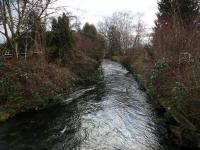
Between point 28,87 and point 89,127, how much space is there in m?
5.93

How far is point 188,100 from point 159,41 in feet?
30.5

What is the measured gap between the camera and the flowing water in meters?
9.92

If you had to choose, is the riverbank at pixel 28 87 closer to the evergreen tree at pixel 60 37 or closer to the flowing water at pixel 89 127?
the flowing water at pixel 89 127

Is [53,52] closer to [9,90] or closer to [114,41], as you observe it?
[9,90]

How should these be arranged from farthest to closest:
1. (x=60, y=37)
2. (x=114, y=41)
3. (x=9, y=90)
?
(x=114, y=41), (x=60, y=37), (x=9, y=90)

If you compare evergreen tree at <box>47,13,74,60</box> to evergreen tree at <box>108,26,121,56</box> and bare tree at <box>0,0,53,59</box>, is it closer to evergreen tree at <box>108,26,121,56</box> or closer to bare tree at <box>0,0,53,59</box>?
bare tree at <box>0,0,53,59</box>

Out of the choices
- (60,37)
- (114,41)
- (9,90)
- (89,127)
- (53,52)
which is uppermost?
(114,41)

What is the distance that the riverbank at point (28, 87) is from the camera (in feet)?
47.3

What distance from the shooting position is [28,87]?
15656 mm

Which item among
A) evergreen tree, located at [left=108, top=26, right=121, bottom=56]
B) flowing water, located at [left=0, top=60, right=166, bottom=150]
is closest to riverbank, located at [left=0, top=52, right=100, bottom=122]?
flowing water, located at [left=0, top=60, right=166, bottom=150]

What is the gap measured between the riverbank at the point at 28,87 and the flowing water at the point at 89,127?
32.6 inches

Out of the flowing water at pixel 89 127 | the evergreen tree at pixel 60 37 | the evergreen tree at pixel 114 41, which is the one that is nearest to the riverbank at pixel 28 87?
the flowing water at pixel 89 127

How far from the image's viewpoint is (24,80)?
16016 millimetres

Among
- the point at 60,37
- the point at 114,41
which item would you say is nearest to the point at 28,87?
the point at 60,37
